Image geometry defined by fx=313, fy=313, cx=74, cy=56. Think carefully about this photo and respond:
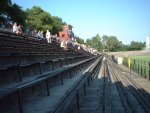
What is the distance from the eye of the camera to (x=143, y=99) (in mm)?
15133

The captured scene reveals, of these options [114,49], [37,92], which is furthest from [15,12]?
[114,49]

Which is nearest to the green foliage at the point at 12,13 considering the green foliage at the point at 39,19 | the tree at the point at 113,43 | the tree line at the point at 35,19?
the tree line at the point at 35,19

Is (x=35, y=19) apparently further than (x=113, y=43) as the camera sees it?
No

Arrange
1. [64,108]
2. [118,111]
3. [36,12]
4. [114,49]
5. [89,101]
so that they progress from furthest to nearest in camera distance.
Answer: [114,49], [36,12], [89,101], [118,111], [64,108]

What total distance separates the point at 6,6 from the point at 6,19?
2157mm

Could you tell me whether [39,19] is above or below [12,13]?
above

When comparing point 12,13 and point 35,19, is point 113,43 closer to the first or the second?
point 35,19

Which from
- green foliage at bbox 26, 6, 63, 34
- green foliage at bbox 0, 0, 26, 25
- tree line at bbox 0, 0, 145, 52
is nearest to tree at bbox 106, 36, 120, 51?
tree line at bbox 0, 0, 145, 52

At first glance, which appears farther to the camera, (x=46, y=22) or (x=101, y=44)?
(x=101, y=44)

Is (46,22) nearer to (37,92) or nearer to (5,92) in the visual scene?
(37,92)

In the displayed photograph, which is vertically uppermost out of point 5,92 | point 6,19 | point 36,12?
point 36,12

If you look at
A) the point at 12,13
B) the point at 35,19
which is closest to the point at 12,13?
the point at 12,13

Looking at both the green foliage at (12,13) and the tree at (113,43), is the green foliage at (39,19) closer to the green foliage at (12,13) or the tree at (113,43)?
the green foliage at (12,13)

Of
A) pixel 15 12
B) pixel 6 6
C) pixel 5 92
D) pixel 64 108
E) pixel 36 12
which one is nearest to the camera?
pixel 5 92
